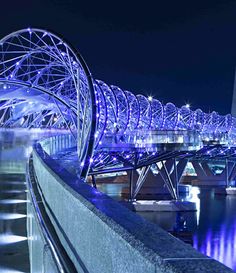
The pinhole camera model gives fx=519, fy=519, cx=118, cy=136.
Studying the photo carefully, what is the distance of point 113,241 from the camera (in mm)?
2832

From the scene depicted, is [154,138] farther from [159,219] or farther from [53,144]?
[53,144]

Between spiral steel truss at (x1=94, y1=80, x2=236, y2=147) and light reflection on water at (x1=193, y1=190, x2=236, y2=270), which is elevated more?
spiral steel truss at (x1=94, y1=80, x2=236, y2=147)

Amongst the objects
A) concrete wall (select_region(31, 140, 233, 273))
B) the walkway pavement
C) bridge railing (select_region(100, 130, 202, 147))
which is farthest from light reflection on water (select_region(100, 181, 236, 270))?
concrete wall (select_region(31, 140, 233, 273))

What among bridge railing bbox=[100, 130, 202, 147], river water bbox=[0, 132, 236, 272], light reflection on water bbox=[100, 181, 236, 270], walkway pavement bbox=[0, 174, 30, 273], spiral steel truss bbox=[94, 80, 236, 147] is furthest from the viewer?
spiral steel truss bbox=[94, 80, 236, 147]

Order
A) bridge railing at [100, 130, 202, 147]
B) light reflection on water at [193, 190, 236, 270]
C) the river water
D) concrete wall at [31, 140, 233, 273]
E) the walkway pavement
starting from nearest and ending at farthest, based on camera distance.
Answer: concrete wall at [31, 140, 233, 273], the walkway pavement, the river water, light reflection on water at [193, 190, 236, 270], bridge railing at [100, 130, 202, 147]

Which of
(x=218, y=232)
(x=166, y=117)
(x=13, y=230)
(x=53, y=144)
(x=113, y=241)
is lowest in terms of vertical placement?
(x=218, y=232)

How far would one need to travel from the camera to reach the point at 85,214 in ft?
12.1

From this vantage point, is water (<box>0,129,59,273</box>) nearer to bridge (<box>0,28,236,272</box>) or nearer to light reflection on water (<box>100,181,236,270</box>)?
bridge (<box>0,28,236,272</box>)

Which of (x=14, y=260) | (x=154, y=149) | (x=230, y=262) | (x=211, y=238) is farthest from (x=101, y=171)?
(x=14, y=260)

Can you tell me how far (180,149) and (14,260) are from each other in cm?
4906

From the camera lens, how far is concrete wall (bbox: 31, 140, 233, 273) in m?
2.26

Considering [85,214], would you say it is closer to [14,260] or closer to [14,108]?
[14,260]

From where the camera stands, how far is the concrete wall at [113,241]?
226cm

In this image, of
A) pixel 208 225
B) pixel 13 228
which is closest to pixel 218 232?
pixel 208 225
